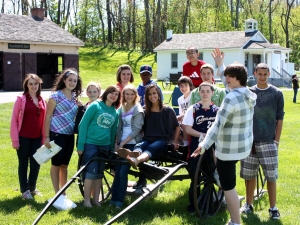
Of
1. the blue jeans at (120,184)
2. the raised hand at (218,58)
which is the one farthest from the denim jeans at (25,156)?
the raised hand at (218,58)

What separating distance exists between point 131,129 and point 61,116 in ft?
3.11

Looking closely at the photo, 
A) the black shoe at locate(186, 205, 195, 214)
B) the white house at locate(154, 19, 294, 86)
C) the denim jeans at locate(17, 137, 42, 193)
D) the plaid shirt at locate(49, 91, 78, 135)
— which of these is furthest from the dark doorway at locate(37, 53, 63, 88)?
the black shoe at locate(186, 205, 195, 214)

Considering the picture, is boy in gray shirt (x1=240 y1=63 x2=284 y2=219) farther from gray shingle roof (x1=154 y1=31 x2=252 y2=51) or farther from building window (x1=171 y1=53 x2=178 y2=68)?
building window (x1=171 y1=53 x2=178 y2=68)

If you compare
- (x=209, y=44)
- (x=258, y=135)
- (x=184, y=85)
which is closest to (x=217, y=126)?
(x=258, y=135)

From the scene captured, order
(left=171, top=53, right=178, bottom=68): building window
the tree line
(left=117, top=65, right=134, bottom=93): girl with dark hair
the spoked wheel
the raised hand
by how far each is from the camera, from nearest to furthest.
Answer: the spoked wheel
the raised hand
(left=117, top=65, right=134, bottom=93): girl with dark hair
(left=171, top=53, right=178, bottom=68): building window
the tree line

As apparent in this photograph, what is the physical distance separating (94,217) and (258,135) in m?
2.21

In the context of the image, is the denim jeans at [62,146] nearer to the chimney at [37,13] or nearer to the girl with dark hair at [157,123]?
the girl with dark hair at [157,123]

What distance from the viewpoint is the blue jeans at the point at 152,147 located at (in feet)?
18.1

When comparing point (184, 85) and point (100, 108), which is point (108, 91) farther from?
point (184, 85)

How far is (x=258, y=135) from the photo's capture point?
17.5 feet

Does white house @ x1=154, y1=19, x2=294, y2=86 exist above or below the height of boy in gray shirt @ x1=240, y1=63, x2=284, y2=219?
above

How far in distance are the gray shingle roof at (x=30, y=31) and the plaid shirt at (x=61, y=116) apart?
22743mm

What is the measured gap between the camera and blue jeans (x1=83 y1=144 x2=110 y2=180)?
5.70 m

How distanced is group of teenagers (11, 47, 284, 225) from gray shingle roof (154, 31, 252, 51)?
33178mm
